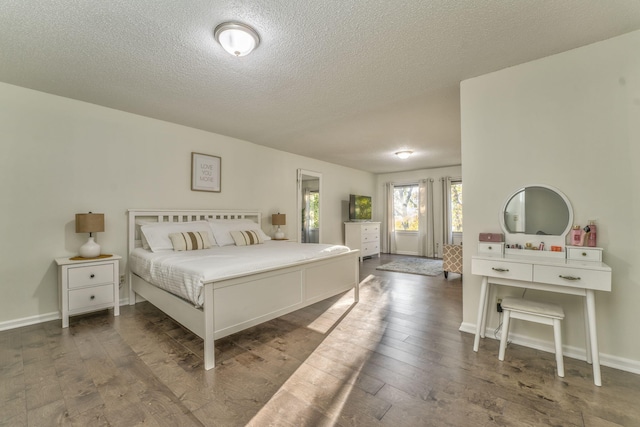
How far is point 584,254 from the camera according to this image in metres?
2.10

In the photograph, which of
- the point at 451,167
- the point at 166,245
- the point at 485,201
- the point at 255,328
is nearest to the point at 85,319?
the point at 166,245

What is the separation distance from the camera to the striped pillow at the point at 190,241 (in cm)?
326

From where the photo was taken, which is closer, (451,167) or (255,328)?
(255,328)

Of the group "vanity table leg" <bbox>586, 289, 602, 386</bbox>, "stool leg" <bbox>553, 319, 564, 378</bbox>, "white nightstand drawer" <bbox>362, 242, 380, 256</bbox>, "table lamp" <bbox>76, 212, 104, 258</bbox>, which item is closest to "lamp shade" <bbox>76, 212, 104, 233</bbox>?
"table lamp" <bbox>76, 212, 104, 258</bbox>

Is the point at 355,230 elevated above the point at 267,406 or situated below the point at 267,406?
above

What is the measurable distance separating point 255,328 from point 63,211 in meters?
2.56

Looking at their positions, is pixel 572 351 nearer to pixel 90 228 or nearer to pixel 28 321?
pixel 90 228

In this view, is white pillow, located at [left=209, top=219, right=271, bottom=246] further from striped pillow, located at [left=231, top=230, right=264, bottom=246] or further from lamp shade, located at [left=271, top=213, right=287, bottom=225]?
lamp shade, located at [left=271, top=213, right=287, bottom=225]

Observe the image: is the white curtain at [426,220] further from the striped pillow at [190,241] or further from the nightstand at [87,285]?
the nightstand at [87,285]

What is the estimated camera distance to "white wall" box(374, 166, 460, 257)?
7270 mm

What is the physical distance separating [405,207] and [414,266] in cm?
255

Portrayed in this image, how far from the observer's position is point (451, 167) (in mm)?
7184

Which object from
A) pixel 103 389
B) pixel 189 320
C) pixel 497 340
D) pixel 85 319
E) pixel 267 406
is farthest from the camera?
pixel 85 319

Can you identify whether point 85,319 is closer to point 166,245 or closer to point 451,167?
point 166,245
